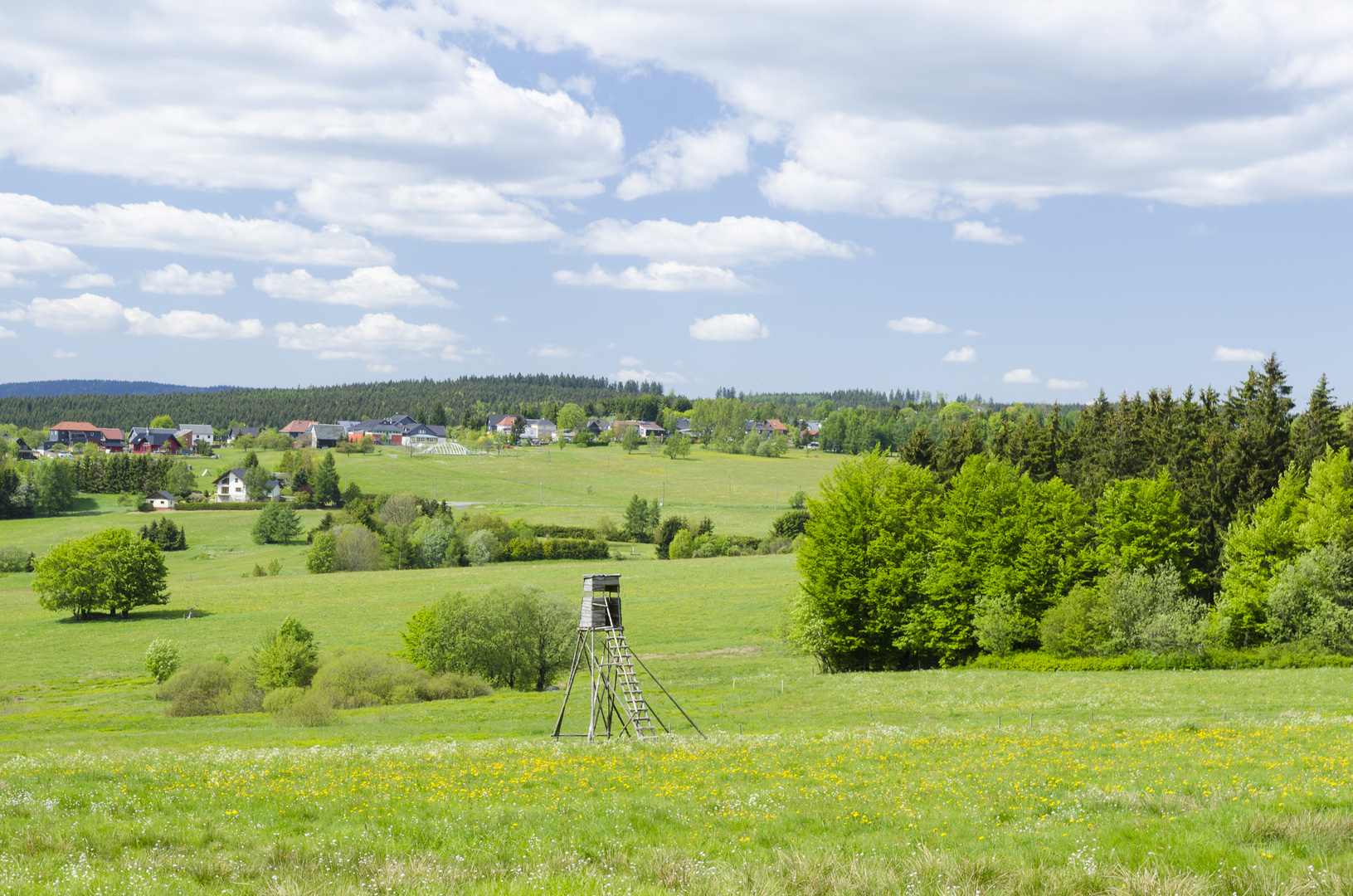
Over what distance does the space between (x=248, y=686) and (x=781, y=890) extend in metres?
52.6

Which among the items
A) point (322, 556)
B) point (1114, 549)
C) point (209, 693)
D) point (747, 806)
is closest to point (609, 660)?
point (747, 806)

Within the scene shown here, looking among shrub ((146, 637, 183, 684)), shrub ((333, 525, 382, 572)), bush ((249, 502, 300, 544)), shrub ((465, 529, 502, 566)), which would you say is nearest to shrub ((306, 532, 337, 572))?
shrub ((333, 525, 382, 572))

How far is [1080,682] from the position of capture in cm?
4297

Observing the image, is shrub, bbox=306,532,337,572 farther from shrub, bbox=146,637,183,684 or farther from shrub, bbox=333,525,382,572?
shrub, bbox=146,637,183,684

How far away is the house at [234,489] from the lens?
168250 mm

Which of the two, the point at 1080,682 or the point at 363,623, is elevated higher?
the point at 1080,682

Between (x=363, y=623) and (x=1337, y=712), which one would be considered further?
(x=363, y=623)

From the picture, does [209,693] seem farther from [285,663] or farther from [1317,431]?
[1317,431]

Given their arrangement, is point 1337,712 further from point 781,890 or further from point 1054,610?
point 781,890

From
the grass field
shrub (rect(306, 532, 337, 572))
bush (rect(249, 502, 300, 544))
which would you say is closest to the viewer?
the grass field

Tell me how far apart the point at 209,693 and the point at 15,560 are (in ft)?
309

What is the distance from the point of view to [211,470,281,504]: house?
168250 mm

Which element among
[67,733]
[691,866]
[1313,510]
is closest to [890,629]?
[1313,510]

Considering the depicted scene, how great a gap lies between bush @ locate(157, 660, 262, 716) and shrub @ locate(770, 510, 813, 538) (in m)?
84.0
